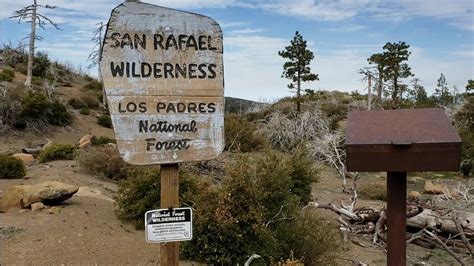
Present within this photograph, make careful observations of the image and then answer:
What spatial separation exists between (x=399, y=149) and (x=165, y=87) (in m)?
1.79

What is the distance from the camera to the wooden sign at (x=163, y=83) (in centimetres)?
362

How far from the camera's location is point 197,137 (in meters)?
3.90

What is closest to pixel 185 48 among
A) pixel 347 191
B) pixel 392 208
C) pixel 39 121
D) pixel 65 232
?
pixel 392 208

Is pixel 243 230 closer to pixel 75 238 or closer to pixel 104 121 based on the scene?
pixel 75 238

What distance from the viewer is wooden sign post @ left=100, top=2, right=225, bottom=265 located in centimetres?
362

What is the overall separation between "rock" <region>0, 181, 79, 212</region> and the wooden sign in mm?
5965

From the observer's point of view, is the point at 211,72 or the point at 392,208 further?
the point at 211,72

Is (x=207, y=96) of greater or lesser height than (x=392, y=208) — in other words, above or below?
above

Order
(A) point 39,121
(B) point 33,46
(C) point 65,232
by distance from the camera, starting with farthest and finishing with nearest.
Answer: (B) point 33,46
(A) point 39,121
(C) point 65,232

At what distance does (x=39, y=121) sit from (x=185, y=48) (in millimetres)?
21344

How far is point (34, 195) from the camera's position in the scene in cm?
884

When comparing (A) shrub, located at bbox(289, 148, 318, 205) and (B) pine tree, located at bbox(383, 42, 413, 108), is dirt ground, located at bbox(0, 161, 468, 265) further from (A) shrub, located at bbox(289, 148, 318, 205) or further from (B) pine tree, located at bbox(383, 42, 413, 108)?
(B) pine tree, located at bbox(383, 42, 413, 108)

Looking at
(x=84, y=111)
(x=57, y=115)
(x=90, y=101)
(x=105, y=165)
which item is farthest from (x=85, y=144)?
(x=90, y=101)

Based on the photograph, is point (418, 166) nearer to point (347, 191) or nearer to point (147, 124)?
point (147, 124)
